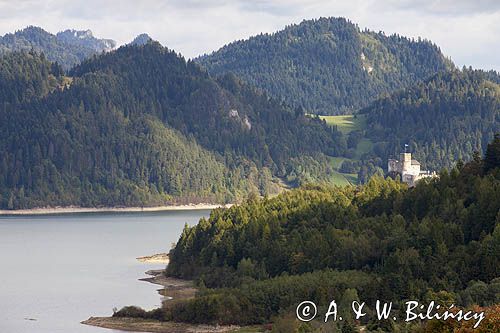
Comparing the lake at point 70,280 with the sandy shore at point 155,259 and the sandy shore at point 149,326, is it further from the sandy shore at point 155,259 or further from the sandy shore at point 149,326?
the sandy shore at point 149,326

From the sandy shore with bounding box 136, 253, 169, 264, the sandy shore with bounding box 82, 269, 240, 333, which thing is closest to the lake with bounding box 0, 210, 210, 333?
the sandy shore with bounding box 136, 253, 169, 264

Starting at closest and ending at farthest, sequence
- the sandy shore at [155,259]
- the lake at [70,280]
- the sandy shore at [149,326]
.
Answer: the sandy shore at [149,326] < the lake at [70,280] < the sandy shore at [155,259]

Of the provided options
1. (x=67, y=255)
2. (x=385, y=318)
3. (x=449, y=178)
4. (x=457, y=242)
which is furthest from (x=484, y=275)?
(x=67, y=255)

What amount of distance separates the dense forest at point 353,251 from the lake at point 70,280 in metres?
6.76

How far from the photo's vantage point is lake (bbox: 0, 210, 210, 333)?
108438mm

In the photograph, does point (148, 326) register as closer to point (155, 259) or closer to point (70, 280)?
point (70, 280)

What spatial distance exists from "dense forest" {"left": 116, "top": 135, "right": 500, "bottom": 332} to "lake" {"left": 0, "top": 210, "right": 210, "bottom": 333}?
6.76 metres

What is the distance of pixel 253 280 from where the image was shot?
116000 mm

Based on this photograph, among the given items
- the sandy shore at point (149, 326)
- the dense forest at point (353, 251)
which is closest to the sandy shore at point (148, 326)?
the sandy shore at point (149, 326)

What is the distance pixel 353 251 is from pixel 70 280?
1451 inches

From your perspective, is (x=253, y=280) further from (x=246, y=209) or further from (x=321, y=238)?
(x=246, y=209)

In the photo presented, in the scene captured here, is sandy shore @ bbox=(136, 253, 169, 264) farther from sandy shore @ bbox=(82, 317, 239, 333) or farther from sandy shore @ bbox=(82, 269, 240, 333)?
sandy shore @ bbox=(82, 317, 239, 333)

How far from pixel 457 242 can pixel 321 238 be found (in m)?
16.3

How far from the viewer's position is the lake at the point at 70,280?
10844cm
